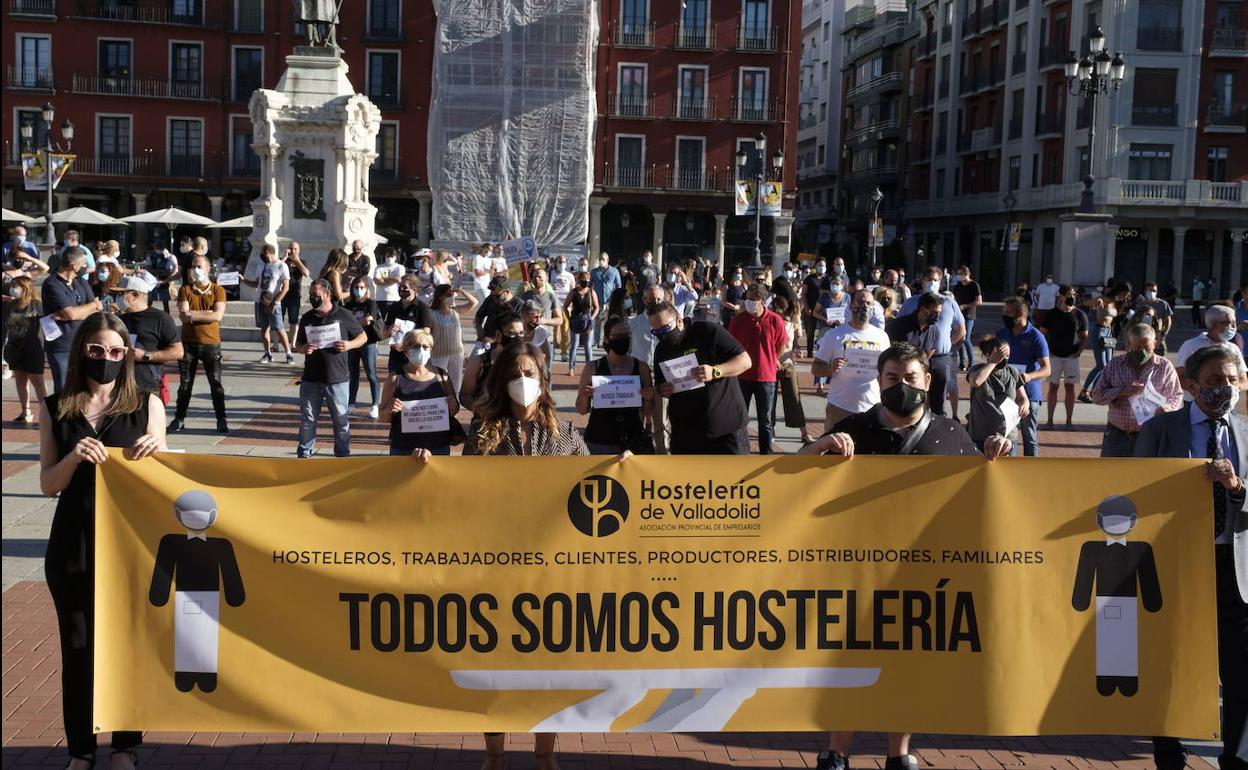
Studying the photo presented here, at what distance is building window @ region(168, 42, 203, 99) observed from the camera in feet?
178

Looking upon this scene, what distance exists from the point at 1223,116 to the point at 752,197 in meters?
34.5

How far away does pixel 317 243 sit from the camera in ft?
80.6

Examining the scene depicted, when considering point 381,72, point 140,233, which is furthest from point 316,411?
point 140,233

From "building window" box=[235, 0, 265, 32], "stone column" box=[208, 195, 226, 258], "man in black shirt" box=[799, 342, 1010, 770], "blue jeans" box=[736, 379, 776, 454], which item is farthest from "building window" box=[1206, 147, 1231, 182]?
"man in black shirt" box=[799, 342, 1010, 770]

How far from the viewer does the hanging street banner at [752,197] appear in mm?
30250

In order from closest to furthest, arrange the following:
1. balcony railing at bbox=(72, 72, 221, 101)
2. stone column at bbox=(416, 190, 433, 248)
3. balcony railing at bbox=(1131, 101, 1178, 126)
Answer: stone column at bbox=(416, 190, 433, 248) < balcony railing at bbox=(72, 72, 221, 101) < balcony railing at bbox=(1131, 101, 1178, 126)

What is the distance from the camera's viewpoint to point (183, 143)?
54.5 m

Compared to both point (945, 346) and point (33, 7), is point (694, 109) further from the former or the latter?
point (945, 346)

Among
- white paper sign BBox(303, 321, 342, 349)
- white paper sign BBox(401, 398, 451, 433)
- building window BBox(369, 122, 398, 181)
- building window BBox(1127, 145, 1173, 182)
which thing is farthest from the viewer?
building window BBox(1127, 145, 1173, 182)

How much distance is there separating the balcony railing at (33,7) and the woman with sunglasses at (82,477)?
54.9m

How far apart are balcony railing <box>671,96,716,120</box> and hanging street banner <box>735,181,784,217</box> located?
23420mm

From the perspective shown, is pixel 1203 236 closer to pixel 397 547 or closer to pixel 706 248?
pixel 706 248

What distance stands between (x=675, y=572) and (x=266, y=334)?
15916 millimetres

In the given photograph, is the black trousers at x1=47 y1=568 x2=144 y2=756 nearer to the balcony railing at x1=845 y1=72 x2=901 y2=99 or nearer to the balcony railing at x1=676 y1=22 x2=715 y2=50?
the balcony railing at x1=676 y1=22 x2=715 y2=50
